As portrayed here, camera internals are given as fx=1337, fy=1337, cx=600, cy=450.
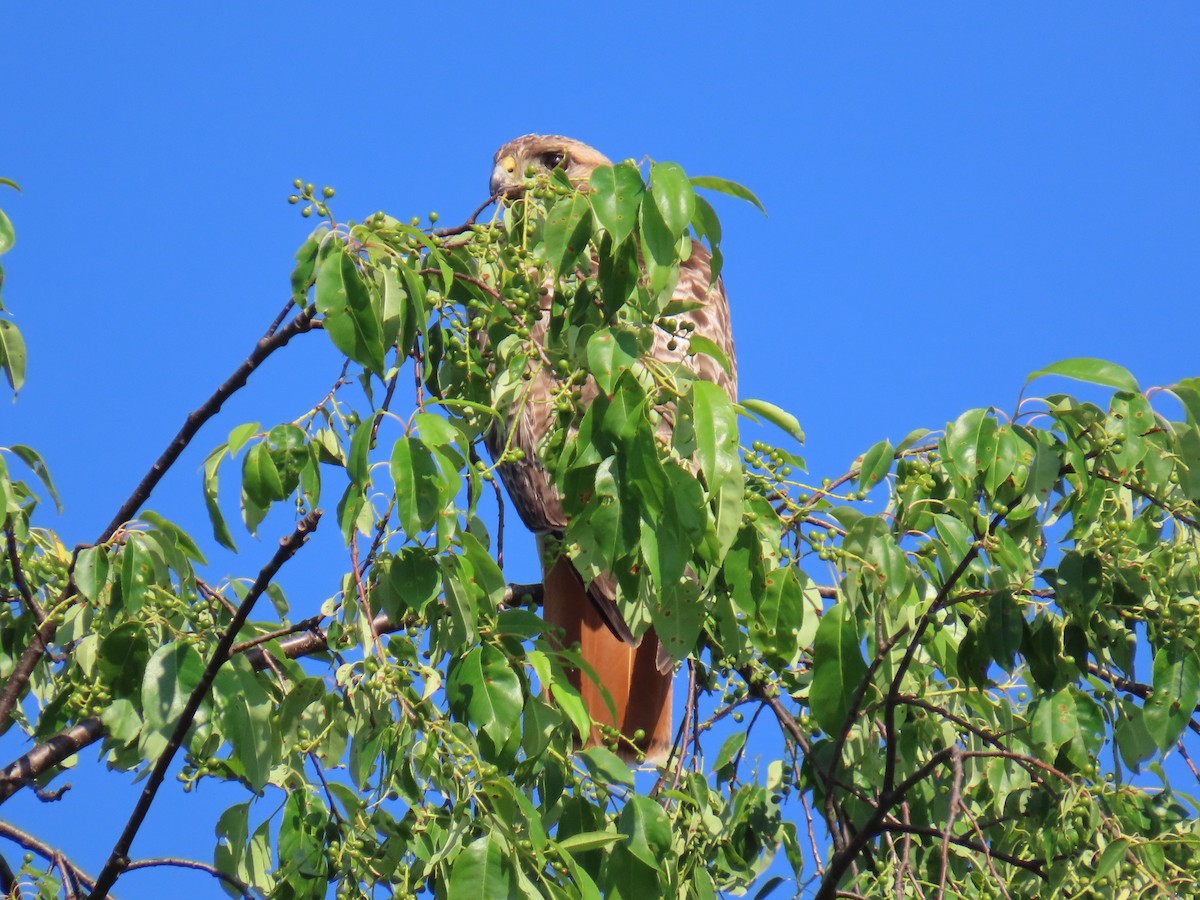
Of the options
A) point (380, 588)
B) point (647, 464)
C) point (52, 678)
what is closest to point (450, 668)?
point (380, 588)

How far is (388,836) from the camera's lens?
184 cm

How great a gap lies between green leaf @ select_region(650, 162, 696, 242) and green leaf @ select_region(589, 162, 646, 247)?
2cm

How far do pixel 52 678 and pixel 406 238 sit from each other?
121 cm

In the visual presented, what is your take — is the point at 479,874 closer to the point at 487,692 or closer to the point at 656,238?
the point at 487,692

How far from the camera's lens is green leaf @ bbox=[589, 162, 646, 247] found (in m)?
1.56

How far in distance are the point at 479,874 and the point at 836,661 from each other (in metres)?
0.58

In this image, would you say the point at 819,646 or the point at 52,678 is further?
the point at 52,678

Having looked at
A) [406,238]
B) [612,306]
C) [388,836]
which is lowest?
[388,836]

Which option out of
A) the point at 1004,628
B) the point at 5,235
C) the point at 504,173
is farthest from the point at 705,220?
the point at 504,173

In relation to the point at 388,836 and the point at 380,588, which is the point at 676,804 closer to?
the point at 388,836

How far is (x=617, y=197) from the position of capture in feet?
5.19

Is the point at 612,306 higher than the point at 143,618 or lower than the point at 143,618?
higher

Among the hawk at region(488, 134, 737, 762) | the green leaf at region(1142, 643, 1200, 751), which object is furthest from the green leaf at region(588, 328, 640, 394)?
the hawk at region(488, 134, 737, 762)

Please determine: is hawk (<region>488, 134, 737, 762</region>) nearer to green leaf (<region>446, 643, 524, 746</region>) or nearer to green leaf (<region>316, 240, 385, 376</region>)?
green leaf (<region>446, 643, 524, 746</region>)
